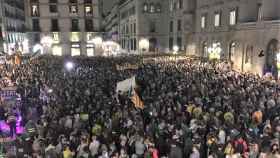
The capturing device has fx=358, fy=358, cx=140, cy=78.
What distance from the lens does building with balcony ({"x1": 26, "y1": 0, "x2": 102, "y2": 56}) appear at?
6078 cm

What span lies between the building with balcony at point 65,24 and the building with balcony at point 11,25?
2900mm

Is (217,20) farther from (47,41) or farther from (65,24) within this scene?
(65,24)


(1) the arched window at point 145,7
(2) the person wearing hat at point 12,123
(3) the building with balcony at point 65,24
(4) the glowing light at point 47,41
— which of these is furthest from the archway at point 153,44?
(2) the person wearing hat at point 12,123

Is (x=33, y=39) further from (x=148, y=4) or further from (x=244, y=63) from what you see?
(x=244, y=63)

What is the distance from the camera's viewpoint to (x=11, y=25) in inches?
2367

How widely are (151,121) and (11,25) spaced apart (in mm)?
52558

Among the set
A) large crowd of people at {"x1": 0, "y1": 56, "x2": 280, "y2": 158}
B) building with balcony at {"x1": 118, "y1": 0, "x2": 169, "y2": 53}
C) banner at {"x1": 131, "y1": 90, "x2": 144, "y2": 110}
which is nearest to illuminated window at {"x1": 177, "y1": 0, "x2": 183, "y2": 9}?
building with balcony at {"x1": 118, "y1": 0, "x2": 169, "y2": 53}

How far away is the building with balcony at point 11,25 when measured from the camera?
5175cm

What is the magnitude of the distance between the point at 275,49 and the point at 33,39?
42.6 m

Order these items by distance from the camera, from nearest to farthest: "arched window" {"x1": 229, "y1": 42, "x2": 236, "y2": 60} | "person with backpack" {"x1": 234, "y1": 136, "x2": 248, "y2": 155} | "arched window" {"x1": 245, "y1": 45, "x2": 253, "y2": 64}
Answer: "person with backpack" {"x1": 234, "y1": 136, "x2": 248, "y2": 155} < "arched window" {"x1": 245, "y1": 45, "x2": 253, "y2": 64} < "arched window" {"x1": 229, "y1": 42, "x2": 236, "y2": 60}

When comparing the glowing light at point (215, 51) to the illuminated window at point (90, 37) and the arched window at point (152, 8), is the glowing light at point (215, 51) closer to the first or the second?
the arched window at point (152, 8)

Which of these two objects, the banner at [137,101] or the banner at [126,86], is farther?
the banner at [126,86]

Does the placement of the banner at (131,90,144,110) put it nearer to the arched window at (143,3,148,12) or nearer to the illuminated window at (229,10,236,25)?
the illuminated window at (229,10,236,25)

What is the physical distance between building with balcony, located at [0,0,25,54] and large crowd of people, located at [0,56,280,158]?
92.3ft
